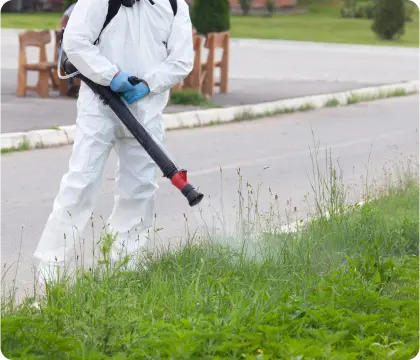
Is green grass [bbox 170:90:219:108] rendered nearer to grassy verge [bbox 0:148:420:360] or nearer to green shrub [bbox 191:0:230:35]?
grassy verge [bbox 0:148:420:360]

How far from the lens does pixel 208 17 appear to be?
34562 mm

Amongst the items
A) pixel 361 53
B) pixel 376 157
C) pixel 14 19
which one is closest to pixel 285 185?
pixel 376 157

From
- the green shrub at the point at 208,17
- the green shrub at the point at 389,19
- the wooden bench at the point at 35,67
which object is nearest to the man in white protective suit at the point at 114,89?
the wooden bench at the point at 35,67

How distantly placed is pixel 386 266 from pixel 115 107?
1.66 m

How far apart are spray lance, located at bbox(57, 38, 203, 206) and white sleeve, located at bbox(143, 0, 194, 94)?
0.42 ft

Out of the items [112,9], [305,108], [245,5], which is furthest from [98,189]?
[245,5]

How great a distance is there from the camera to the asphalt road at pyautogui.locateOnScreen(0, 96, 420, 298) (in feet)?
27.4

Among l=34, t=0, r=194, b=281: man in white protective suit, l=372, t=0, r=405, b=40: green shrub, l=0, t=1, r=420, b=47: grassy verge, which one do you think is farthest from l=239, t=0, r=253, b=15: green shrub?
l=34, t=0, r=194, b=281: man in white protective suit

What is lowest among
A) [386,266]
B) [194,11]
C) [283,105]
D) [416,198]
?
[194,11]

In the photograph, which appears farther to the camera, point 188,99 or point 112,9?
point 188,99

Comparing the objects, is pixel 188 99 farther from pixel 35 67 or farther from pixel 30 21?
pixel 30 21

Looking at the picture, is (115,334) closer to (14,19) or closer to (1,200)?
(1,200)

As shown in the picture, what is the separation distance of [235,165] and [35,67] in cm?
520

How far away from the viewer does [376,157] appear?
40.3 ft
